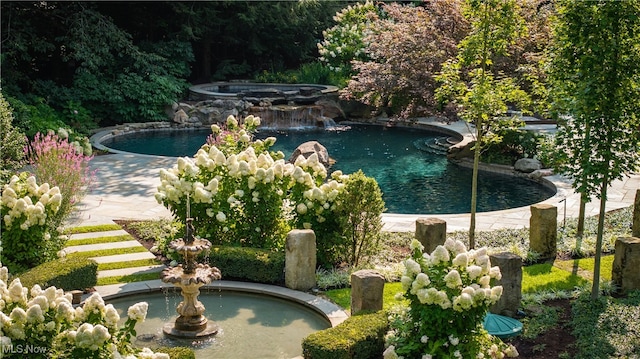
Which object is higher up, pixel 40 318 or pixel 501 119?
pixel 501 119

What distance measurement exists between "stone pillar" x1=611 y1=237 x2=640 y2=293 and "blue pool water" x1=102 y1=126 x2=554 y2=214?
513 centimetres

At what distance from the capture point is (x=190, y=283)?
25.8 feet

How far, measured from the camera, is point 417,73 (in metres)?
18.3

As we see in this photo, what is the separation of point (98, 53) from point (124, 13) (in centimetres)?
479

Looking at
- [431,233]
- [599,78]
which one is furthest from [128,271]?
[599,78]

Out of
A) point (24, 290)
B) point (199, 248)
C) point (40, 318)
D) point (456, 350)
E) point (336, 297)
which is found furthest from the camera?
point (336, 297)

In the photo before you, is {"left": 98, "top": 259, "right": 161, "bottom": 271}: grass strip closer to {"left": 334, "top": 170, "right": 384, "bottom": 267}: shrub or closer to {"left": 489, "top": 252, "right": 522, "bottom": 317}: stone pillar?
{"left": 334, "top": 170, "right": 384, "bottom": 267}: shrub

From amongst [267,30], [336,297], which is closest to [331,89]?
[267,30]

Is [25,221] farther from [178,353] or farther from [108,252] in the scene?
[178,353]

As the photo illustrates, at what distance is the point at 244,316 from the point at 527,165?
10.1 m

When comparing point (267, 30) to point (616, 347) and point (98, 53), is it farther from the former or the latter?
point (616, 347)

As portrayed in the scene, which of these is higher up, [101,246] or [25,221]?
[25,221]

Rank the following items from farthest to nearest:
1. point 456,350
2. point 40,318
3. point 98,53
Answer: point 98,53 < point 456,350 < point 40,318

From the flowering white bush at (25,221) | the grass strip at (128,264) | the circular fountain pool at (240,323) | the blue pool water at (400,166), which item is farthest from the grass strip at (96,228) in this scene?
the blue pool water at (400,166)
